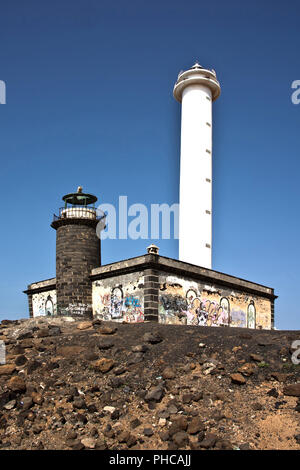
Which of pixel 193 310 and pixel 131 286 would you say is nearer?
pixel 131 286

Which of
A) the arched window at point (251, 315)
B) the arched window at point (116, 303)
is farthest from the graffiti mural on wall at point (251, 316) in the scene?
the arched window at point (116, 303)

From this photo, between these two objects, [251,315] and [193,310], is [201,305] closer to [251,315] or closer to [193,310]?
[193,310]

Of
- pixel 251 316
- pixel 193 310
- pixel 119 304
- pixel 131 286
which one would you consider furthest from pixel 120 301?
pixel 251 316

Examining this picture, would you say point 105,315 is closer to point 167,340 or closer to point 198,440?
point 167,340

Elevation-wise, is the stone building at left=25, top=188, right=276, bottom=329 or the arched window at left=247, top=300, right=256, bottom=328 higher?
the stone building at left=25, top=188, right=276, bottom=329

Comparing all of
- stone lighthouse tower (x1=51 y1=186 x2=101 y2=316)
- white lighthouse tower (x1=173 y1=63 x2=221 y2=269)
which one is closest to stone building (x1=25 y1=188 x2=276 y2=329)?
stone lighthouse tower (x1=51 y1=186 x2=101 y2=316)

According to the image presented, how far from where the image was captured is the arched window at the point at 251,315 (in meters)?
29.1

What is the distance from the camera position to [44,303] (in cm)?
3011

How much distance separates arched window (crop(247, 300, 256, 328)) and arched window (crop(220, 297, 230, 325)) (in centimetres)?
290

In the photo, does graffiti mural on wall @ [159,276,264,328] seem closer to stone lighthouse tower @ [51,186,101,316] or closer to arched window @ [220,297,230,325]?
arched window @ [220,297,230,325]

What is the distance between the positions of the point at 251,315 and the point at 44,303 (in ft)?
47.1

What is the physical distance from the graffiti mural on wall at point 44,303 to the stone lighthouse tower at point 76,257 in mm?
4084

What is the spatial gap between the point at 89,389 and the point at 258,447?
4.83m

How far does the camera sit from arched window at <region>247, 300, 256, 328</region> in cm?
2914
